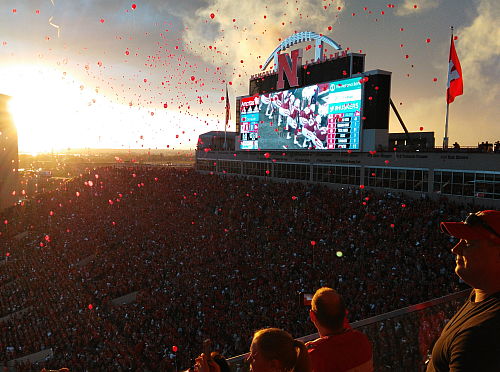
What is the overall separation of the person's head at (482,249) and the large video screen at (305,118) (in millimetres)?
20958

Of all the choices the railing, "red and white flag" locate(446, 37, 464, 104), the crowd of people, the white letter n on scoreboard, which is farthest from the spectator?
the white letter n on scoreboard

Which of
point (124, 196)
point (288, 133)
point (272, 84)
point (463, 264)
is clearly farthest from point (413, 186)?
point (124, 196)

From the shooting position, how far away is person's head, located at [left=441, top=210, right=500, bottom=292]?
181 centimetres

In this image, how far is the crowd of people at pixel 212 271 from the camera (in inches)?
500

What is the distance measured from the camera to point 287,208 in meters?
22.1

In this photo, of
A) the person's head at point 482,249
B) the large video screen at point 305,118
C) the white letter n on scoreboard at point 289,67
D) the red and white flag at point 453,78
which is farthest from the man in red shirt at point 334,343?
the white letter n on scoreboard at point 289,67

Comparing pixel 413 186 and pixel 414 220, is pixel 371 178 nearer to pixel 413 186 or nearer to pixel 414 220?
pixel 413 186

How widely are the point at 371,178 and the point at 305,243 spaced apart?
283 inches

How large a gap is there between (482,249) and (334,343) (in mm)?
1071

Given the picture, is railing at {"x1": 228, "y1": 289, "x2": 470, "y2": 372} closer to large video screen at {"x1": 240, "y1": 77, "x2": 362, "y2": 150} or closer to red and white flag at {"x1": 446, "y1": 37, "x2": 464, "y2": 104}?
red and white flag at {"x1": 446, "y1": 37, "x2": 464, "y2": 104}

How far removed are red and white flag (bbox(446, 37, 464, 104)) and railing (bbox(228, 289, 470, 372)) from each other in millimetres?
17571

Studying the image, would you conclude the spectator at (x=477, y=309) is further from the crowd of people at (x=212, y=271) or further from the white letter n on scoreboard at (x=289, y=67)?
the white letter n on scoreboard at (x=289, y=67)

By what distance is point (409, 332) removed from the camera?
4.09 meters

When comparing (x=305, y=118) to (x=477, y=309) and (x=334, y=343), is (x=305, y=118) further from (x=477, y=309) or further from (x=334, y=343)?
(x=477, y=309)
